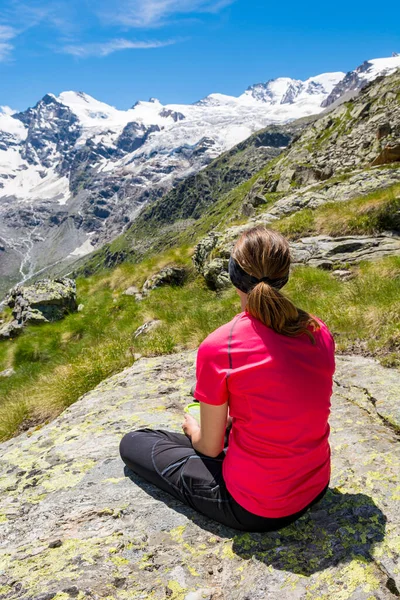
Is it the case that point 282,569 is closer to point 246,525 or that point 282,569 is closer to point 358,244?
point 246,525

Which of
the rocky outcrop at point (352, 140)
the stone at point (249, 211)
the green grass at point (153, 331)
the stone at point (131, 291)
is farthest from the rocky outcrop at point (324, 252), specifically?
the stone at point (249, 211)

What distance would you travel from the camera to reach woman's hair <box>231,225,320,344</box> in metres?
3.11

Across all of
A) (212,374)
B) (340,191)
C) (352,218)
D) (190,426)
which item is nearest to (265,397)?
(212,374)

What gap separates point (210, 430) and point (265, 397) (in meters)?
0.70

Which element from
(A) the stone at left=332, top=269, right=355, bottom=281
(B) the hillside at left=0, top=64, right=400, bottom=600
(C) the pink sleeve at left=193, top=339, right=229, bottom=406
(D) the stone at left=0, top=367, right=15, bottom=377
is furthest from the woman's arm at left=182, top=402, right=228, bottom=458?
(D) the stone at left=0, top=367, right=15, bottom=377

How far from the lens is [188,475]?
152 inches

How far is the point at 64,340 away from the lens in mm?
14195

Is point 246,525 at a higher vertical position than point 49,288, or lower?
lower

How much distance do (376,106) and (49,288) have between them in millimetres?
47692

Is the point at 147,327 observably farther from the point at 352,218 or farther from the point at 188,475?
the point at 352,218

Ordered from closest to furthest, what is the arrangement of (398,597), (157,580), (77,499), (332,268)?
(398,597)
(157,580)
(77,499)
(332,268)

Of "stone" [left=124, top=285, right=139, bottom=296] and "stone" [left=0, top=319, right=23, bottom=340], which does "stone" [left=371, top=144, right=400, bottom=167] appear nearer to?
"stone" [left=124, top=285, right=139, bottom=296]

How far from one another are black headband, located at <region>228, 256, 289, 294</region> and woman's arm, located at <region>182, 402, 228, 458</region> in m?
1.04

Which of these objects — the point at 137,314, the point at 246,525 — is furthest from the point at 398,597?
the point at 137,314
